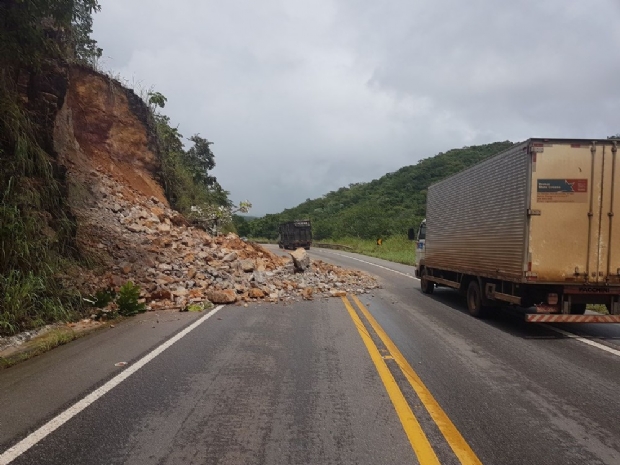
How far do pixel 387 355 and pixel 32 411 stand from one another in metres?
4.33

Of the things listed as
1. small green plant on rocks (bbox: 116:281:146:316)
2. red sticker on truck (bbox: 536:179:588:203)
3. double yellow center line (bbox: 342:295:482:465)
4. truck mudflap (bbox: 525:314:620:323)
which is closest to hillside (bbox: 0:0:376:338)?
small green plant on rocks (bbox: 116:281:146:316)

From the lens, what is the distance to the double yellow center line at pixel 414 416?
389 cm

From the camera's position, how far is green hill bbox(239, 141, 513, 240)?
5706 cm

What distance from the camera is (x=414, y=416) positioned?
468 cm

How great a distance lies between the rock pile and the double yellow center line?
596 centimetres

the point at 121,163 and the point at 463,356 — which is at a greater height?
the point at 121,163

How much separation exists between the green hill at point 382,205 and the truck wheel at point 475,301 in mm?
40021

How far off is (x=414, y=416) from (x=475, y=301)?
688 cm

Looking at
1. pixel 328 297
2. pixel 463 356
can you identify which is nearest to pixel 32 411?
pixel 463 356

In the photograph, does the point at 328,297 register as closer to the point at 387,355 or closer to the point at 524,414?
the point at 387,355

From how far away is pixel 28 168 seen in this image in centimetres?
1008

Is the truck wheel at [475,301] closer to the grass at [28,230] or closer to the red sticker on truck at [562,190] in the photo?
the red sticker on truck at [562,190]

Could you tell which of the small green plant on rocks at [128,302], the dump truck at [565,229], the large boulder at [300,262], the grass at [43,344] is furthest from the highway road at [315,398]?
the large boulder at [300,262]

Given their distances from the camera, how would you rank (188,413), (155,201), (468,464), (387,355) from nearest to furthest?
1. (468,464)
2. (188,413)
3. (387,355)
4. (155,201)
